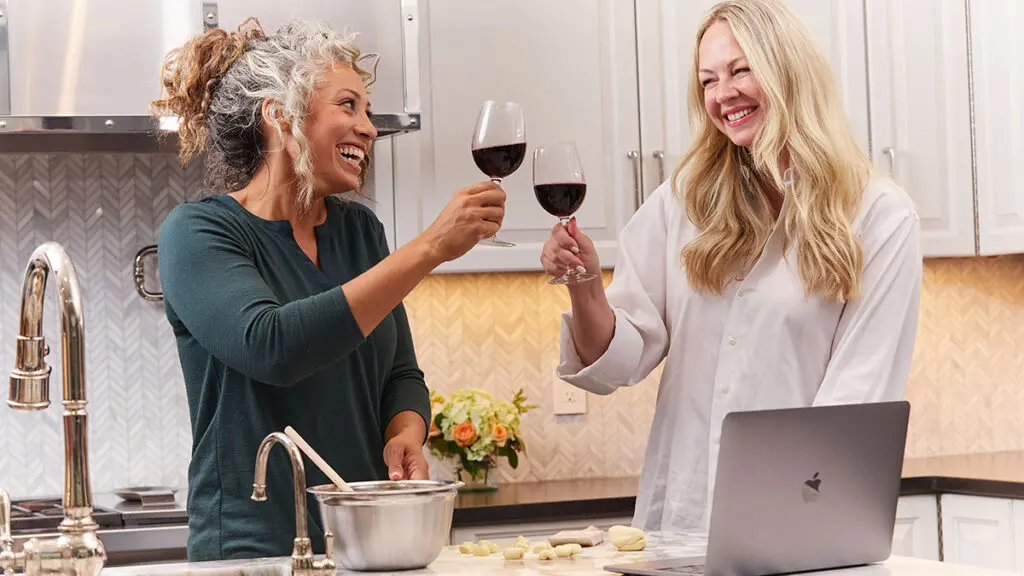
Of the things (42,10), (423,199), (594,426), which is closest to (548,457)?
(594,426)

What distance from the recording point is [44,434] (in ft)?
10.2

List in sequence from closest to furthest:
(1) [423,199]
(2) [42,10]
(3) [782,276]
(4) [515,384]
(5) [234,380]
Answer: (5) [234,380] < (3) [782,276] < (2) [42,10] < (1) [423,199] < (4) [515,384]

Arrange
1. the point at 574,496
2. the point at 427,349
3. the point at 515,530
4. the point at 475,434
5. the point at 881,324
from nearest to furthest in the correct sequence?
the point at 881,324
the point at 515,530
the point at 574,496
the point at 475,434
the point at 427,349

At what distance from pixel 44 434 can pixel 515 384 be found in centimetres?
121

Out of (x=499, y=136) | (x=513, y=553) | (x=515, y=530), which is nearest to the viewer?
(x=513, y=553)

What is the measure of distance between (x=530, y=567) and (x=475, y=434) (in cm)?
159

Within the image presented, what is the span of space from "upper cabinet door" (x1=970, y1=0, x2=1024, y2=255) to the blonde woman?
4.58 feet

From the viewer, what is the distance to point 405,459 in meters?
1.87

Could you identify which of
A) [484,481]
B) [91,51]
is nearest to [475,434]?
[484,481]

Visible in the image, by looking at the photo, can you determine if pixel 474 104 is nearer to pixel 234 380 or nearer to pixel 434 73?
pixel 434 73

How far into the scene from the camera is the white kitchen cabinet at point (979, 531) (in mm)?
2992

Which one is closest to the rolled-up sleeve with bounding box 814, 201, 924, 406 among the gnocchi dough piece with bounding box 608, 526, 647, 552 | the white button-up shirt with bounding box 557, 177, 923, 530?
the white button-up shirt with bounding box 557, 177, 923, 530

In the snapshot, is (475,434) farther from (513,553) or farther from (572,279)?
(513,553)

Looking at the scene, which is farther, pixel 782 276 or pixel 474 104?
pixel 474 104
